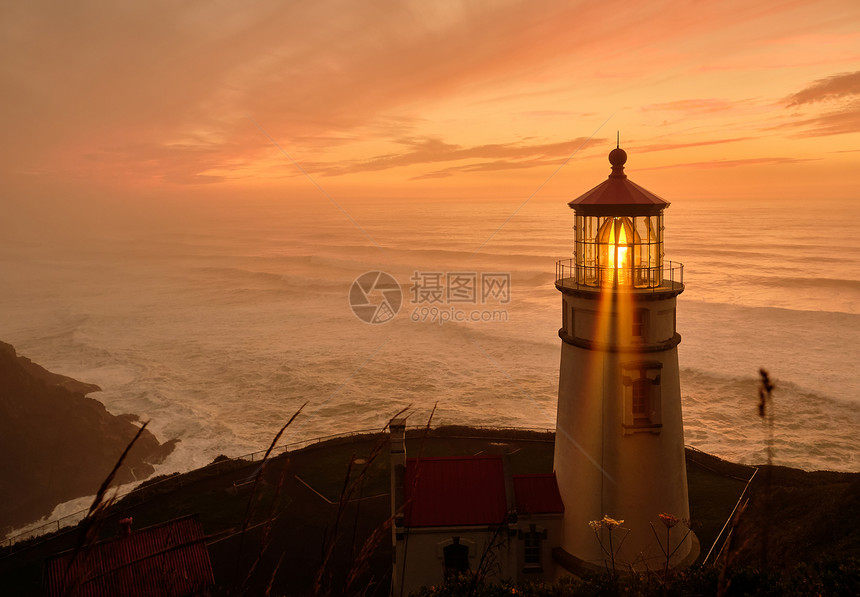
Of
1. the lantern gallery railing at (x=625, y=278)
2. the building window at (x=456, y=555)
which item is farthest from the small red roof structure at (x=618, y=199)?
the building window at (x=456, y=555)

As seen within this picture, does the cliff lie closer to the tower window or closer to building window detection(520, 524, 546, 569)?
building window detection(520, 524, 546, 569)

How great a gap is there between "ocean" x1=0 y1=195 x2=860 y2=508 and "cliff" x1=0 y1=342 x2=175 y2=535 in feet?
5.23

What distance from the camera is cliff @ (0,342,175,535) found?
22.5 meters

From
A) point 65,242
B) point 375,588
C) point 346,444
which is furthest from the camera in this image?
point 65,242

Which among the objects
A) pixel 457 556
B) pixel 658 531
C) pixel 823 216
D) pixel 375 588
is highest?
pixel 823 216

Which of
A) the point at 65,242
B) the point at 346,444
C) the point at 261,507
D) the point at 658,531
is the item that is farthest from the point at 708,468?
the point at 65,242

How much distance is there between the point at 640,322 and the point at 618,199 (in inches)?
80.6

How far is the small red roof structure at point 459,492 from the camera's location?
10.8 m

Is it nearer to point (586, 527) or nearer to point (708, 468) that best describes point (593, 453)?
point (586, 527)

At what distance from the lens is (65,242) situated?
14700 cm

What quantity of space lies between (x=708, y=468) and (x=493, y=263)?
197ft

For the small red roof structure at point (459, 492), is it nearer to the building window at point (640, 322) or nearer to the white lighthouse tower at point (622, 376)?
the white lighthouse tower at point (622, 376)

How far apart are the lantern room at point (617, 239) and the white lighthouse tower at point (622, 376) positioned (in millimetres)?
17

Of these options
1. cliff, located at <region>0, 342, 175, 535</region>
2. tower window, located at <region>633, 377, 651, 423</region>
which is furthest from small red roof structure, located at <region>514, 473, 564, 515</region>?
cliff, located at <region>0, 342, 175, 535</region>
